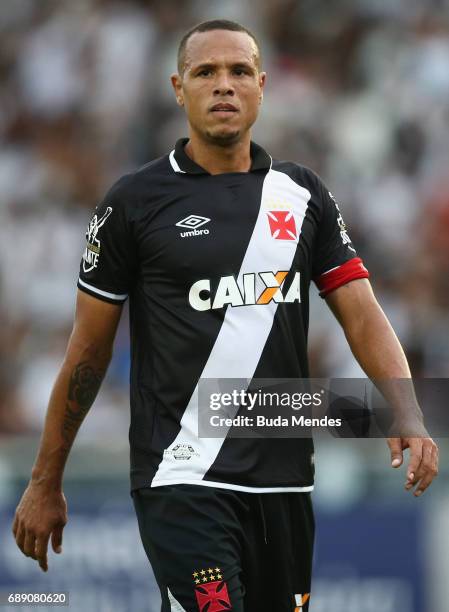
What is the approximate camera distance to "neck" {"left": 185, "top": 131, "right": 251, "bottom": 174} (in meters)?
5.13

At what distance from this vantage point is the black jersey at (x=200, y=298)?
489 cm

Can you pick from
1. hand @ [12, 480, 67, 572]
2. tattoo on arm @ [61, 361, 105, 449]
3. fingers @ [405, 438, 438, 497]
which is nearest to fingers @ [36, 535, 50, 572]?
hand @ [12, 480, 67, 572]

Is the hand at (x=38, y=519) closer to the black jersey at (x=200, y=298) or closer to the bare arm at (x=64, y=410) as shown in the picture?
the bare arm at (x=64, y=410)

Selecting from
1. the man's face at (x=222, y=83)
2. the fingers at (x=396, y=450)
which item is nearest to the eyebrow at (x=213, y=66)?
the man's face at (x=222, y=83)

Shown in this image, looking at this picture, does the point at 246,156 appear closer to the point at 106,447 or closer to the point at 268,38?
the point at 106,447

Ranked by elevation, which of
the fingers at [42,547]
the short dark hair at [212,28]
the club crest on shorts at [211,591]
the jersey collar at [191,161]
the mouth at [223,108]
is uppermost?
the short dark hair at [212,28]

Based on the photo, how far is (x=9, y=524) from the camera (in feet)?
27.3

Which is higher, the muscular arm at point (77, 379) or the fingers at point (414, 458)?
the muscular arm at point (77, 379)

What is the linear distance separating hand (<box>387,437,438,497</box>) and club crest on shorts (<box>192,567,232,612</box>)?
0.75m

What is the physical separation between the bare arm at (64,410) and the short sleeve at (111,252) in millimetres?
58

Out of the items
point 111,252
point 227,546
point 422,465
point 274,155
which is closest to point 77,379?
point 111,252

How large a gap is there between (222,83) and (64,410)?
1.41 meters

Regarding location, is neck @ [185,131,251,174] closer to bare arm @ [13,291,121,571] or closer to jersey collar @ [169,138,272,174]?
jersey collar @ [169,138,272,174]

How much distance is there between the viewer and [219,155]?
Result: 5141mm
